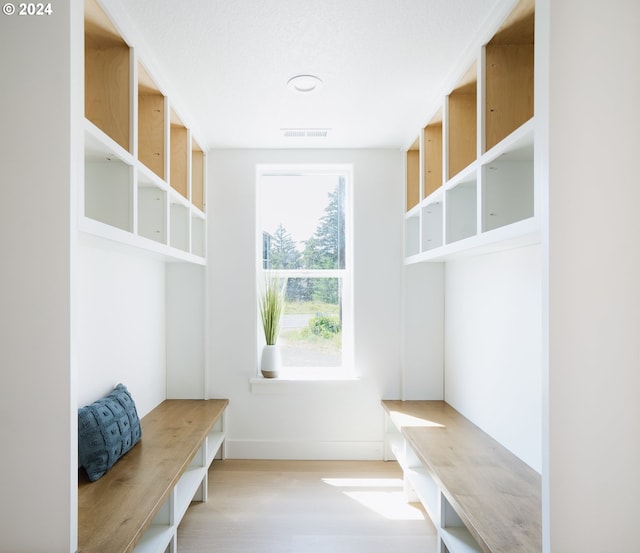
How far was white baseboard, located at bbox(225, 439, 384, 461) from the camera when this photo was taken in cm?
354

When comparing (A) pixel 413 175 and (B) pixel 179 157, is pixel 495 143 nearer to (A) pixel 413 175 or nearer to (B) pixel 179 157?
(A) pixel 413 175

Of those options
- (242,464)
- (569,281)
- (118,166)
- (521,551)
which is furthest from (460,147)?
(242,464)

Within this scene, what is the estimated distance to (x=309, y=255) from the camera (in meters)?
3.76

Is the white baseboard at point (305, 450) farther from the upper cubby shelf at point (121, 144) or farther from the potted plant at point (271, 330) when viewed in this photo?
the upper cubby shelf at point (121, 144)

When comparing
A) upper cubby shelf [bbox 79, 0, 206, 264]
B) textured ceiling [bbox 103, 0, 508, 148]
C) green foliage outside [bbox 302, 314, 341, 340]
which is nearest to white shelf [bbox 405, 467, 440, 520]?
green foliage outside [bbox 302, 314, 341, 340]

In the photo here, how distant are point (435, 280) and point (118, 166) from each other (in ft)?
8.18

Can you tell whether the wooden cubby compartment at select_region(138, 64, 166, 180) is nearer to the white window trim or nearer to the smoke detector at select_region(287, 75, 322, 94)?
the smoke detector at select_region(287, 75, 322, 94)

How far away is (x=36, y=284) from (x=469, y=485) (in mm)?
1824

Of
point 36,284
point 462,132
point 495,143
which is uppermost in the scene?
point 462,132

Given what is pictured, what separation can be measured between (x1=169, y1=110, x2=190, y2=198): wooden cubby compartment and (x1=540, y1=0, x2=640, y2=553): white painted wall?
2185 mm

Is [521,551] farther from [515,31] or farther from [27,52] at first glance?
[27,52]

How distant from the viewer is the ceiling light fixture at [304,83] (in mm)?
2336

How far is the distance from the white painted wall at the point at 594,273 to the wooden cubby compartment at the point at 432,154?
1.54 meters

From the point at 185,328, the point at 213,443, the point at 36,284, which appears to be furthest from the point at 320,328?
the point at 36,284
